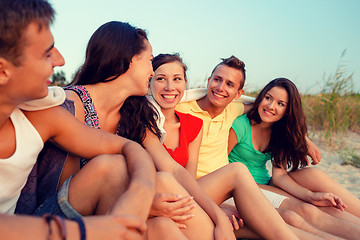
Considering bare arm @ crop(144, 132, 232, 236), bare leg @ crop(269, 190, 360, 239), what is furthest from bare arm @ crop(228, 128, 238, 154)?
bare arm @ crop(144, 132, 232, 236)

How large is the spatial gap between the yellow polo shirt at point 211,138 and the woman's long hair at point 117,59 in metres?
0.80

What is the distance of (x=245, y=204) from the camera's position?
7.74 feet

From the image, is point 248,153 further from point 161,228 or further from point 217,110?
point 161,228

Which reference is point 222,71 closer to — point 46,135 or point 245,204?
point 245,204

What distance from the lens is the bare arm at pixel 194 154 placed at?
9.97 ft

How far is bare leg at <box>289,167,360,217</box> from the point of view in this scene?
311cm

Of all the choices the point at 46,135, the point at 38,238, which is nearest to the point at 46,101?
the point at 46,135

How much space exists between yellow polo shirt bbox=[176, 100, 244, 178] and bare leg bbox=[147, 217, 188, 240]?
144 centimetres

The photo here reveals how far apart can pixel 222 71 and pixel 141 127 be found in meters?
1.35

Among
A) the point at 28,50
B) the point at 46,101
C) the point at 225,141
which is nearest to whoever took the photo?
the point at 28,50

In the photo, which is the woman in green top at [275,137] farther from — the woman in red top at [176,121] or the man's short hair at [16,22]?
the man's short hair at [16,22]

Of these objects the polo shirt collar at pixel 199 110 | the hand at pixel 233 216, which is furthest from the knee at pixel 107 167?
the polo shirt collar at pixel 199 110

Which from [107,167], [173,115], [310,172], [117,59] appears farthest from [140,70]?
[310,172]

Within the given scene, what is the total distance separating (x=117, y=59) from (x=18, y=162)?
3.84ft
